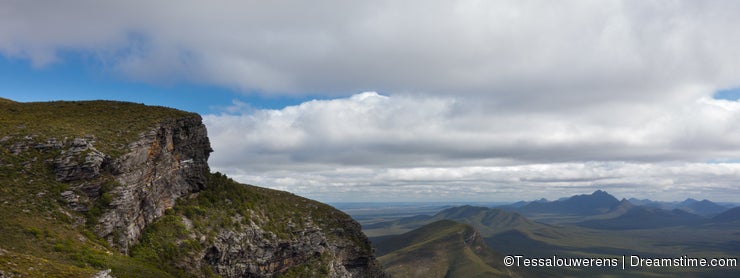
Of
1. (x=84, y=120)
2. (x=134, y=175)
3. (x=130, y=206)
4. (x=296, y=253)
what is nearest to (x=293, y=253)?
(x=296, y=253)

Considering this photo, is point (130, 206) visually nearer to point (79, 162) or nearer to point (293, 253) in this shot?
point (79, 162)

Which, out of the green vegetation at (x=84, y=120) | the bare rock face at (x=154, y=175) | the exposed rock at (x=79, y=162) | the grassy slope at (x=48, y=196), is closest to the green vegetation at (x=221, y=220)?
the bare rock face at (x=154, y=175)

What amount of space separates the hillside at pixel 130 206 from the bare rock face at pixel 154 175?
26 cm

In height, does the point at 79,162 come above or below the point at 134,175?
above

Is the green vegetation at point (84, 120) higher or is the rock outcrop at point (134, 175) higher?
the green vegetation at point (84, 120)

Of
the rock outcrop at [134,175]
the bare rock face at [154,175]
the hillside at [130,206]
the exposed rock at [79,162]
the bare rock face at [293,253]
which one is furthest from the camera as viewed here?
the bare rock face at [293,253]

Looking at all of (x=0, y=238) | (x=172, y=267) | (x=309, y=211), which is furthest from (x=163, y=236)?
(x=309, y=211)

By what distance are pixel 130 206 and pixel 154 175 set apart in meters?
15.0

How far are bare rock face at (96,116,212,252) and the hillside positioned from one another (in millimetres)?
256

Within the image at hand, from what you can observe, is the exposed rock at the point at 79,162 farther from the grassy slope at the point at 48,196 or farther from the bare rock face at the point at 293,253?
the bare rock face at the point at 293,253

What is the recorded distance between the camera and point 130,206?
262 feet

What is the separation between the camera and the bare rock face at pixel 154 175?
249ft

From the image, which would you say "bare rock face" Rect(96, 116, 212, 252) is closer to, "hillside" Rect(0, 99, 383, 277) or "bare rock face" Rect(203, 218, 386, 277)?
"hillside" Rect(0, 99, 383, 277)

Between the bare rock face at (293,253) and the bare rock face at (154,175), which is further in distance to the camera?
the bare rock face at (293,253)
